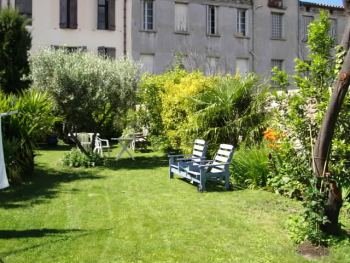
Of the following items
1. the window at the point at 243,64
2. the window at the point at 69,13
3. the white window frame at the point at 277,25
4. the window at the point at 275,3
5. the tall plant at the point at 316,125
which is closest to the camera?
the tall plant at the point at 316,125

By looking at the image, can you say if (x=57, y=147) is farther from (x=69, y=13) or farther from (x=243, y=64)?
(x=243, y=64)

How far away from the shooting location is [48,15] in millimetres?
29250

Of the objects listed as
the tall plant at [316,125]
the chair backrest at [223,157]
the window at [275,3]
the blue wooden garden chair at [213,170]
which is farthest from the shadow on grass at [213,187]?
the window at [275,3]

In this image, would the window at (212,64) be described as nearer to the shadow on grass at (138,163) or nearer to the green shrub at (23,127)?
the shadow on grass at (138,163)

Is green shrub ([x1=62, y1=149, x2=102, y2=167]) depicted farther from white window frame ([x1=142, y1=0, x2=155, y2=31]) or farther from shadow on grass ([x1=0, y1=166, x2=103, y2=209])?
white window frame ([x1=142, y1=0, x2=155, y2=31])

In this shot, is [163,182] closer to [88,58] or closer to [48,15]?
[88,58]

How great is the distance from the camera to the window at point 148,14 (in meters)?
31.1

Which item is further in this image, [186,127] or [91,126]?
[91,126]

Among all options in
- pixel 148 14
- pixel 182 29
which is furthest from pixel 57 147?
pixel 182 29

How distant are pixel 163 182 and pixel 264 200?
333 cm

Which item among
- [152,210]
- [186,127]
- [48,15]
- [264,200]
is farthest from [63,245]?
[48,15]

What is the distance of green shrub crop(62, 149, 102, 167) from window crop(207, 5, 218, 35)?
18208mm

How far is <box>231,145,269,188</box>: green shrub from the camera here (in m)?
11.4

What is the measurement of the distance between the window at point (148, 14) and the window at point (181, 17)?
1555 millimetres
